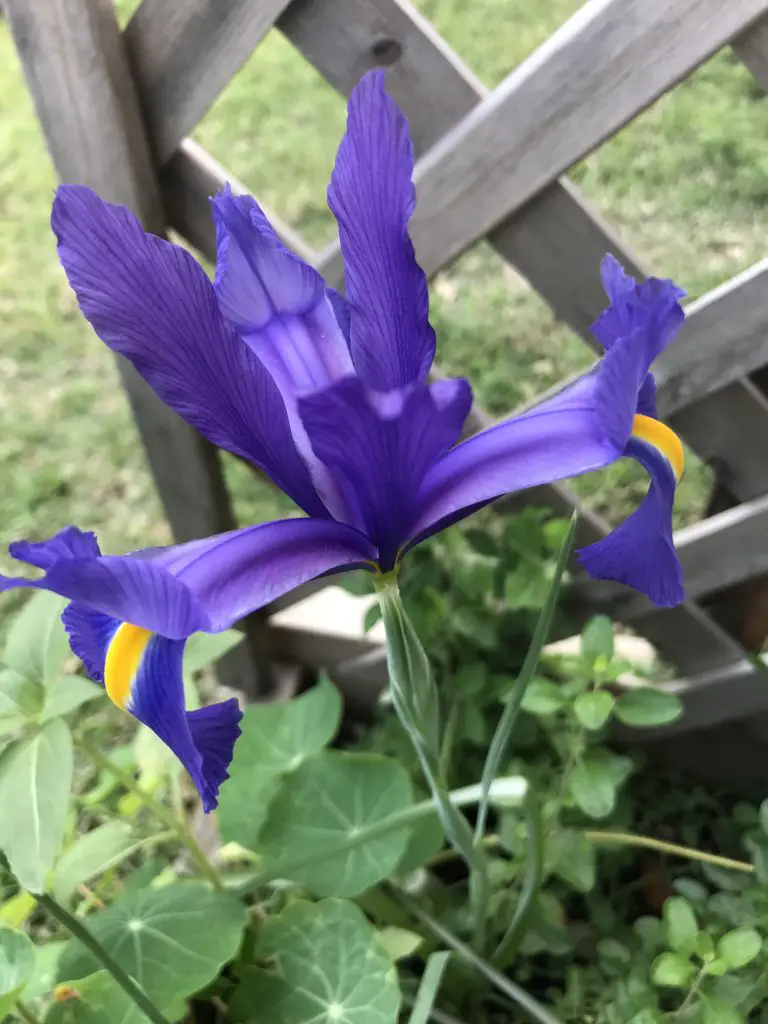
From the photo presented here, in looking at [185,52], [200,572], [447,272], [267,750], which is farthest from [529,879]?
[447,272]

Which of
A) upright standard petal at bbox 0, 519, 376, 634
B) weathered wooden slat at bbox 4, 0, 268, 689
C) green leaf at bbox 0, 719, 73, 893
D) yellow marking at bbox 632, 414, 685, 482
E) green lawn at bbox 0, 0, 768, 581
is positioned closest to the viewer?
upright standard petal at bbox 0, 519, 376, 634

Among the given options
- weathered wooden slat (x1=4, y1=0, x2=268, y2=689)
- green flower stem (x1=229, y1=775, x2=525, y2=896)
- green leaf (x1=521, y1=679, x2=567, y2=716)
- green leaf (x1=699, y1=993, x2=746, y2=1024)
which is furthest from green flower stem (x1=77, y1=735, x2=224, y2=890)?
weathered wooden slat (x1=4, y1=0, x2=268, y2=689)

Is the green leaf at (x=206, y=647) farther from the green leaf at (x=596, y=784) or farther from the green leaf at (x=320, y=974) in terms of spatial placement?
the green leaf at (x=596, y=784)

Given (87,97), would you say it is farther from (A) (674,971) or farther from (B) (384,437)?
(A) (674,971)

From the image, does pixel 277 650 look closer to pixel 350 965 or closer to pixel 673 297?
pixel 350 965

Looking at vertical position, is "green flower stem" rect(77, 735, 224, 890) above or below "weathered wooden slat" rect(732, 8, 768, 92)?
below

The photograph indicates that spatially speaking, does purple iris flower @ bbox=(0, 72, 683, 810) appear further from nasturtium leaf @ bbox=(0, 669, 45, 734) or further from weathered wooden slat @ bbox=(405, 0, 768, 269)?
weathered wooden slat @ bbox=(405, 0, 768, 269)
